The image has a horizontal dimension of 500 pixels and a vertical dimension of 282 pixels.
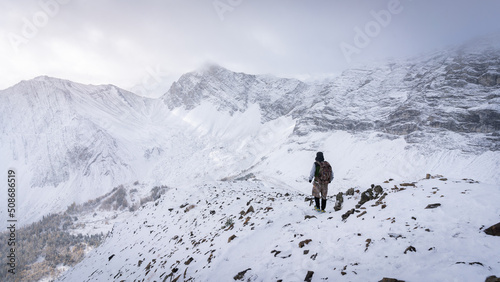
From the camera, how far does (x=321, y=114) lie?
167 metres


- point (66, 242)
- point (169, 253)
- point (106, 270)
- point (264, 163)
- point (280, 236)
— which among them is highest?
point (280, 236)

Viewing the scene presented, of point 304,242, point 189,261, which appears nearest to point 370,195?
point 304,242

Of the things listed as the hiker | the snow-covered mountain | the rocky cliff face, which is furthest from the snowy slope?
the rocky cliff face

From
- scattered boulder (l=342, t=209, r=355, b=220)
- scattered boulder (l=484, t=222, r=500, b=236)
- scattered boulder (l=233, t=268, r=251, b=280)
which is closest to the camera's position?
scattered boulder (l=484, t=222, r=500, b=236)

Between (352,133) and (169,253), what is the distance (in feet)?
471

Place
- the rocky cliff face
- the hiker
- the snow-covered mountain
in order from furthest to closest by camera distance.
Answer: the rocky cliff face → the snow-covered mountain → the hiker

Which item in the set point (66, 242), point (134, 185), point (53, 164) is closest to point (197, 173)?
point (134, 185)

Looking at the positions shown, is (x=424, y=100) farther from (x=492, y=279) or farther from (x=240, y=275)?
(x=240, y=275)

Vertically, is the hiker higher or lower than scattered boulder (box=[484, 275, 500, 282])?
higher

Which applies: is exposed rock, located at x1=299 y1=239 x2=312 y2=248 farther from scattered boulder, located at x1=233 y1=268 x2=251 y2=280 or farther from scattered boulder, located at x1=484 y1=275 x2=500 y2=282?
scattered boulder, located at x1=484 y1=275 x2=500 y2=282

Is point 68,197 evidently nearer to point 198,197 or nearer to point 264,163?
point 264,163

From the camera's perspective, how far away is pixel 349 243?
7141 mm

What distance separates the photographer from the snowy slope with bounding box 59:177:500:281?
5.35 m

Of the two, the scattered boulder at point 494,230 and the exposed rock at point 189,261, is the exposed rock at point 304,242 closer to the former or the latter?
the scattered boulder at point 494,230
